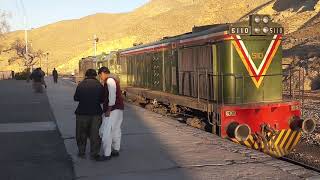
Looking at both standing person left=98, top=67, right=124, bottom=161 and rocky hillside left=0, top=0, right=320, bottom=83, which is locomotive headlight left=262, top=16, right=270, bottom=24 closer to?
standing person left=98, top=67, right=124, bottom=161

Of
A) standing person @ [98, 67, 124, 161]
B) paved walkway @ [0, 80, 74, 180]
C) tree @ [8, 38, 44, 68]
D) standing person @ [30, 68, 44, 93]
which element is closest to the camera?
paved walkway @ [0, 80, 74, 180]

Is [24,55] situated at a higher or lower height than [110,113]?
higher

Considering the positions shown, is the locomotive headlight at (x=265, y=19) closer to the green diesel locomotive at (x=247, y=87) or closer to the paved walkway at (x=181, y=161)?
the green diesel locomotive at (x=247, y=87)

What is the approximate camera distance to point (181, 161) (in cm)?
927

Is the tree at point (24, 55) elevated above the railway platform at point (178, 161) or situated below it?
above

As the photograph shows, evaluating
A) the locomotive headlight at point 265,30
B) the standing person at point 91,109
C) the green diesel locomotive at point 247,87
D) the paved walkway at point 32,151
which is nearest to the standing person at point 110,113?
the standing person at point 91,109

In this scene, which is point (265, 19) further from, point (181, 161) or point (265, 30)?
point (181, 161)

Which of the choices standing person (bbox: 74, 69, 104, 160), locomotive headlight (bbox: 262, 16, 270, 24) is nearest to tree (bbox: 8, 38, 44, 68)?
locomotive headlight (bbox: 262, 16, 270, 24)

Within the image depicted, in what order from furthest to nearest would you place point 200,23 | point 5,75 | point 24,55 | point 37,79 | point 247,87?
point 200,23
point 24,55
point 5,75
point 37,79
point 247,87

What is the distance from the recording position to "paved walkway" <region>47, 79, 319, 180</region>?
8203 mm

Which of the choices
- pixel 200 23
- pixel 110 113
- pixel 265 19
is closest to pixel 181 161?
pixel 110 113

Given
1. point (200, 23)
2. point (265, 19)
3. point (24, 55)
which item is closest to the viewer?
point (265, 19)

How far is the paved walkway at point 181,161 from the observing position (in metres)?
8.20

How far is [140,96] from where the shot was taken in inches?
850
